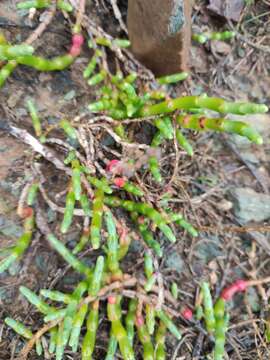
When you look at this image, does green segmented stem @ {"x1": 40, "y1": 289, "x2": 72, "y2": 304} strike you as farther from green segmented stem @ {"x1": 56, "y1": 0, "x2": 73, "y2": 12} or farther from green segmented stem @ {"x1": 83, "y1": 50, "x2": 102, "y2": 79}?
green segmented stem @ {"x1": 56, "y1": 0, "x2": 73, "y2": 12}

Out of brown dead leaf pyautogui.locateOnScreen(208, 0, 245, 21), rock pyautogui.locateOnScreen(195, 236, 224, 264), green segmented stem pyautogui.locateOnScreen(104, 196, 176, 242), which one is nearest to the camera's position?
green segmented stem pyautogui.locateOnScreen(104, 196, 176, 242)

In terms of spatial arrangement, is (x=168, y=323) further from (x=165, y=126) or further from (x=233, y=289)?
(x=165, y=126)

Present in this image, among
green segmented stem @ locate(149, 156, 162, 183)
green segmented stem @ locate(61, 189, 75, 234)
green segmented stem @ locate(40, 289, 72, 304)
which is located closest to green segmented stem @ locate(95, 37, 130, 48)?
green segmented stem @ locate(149, 156, 162, 183)

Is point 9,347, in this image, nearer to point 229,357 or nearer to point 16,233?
point 16,233

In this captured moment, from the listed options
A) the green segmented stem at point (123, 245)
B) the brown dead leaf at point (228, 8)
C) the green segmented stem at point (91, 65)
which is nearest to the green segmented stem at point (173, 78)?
the green segmented stem at point (91, 65)

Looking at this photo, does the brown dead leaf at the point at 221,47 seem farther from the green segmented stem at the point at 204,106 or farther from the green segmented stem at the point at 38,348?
the green segmented stem at the point at 38,348
